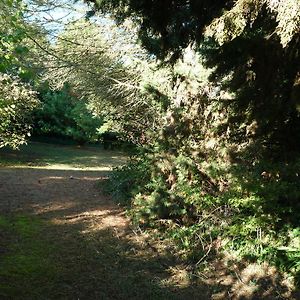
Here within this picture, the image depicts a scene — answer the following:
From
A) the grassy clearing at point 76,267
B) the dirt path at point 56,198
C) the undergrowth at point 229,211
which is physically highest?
the undergrowth at point 229,211

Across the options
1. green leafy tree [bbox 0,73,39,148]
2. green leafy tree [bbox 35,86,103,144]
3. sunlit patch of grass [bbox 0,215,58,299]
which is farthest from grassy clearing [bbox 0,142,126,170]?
sunlit patch of grass [bbox 0,215,58,299]

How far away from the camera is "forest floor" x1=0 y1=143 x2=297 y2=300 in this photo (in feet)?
16.3

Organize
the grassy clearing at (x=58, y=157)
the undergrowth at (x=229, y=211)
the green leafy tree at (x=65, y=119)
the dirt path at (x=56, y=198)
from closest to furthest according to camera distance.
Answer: the undergrowth at (x=229, y=211)
the dirt path at (x=56, y=198)
the grassy clearing at (x=58, y=157)
the green leafy tree at (x=65, y=119)

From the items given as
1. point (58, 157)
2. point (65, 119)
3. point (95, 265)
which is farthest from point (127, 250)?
point (65, 119)

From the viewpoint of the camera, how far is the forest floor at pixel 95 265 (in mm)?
4957

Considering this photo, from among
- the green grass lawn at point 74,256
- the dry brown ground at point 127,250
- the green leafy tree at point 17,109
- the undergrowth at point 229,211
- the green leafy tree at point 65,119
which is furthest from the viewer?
the green leafy tree at point 65,119

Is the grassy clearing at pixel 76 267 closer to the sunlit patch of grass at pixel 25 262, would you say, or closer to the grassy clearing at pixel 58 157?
the sunlit patch of grass at pixel 25 262

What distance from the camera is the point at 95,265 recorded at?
18.8ft

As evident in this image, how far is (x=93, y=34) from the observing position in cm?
1141

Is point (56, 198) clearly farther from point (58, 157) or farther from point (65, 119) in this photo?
point (65, 119)

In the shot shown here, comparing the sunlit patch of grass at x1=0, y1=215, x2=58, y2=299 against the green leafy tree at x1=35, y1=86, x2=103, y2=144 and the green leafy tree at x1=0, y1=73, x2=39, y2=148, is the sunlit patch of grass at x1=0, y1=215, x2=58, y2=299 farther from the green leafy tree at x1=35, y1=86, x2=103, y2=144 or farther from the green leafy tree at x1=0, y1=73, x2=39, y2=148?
the green leafy tree at x1=35, y1=86, x2=103, y2=144

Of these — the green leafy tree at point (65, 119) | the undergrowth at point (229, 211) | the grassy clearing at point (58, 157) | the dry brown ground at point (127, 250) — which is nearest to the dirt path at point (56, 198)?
the dry brown ground at point (127, 250)

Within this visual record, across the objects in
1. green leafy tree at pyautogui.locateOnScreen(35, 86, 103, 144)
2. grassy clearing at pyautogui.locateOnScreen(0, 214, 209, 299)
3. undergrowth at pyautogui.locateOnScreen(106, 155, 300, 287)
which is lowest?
grassy clearing at pyautogui.locateOnScreen(0, 214, 209, 299)

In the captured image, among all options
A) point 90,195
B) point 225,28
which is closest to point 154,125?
point 90,195
